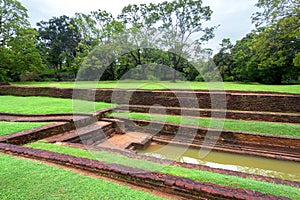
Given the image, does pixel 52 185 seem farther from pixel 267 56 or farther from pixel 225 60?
pixel 225 60

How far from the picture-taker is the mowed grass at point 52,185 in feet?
6.42

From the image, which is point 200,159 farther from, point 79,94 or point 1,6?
point 1,6

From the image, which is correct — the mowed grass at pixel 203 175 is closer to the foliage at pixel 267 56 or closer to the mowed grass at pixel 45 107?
the mowed grass at pixel 45 107

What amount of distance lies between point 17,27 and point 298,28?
1886 centimetres

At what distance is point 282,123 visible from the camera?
18.3 feet

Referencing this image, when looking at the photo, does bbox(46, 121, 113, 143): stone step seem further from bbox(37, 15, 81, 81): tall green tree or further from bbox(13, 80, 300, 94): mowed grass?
bbox(37, 15, 81, 81): tall green tree

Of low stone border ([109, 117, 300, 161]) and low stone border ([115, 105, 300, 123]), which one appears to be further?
low stone border ([115, 105, 300, 123])

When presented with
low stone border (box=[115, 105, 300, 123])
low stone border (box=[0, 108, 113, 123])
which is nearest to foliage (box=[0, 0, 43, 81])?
low stone border (box=[0, 108, 113, 123])

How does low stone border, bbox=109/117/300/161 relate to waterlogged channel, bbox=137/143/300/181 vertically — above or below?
above

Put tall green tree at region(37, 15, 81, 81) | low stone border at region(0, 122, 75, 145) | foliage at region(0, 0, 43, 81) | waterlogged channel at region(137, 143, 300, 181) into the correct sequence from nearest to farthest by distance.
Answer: low stone border at region(0, 122, 75, 145)
waterlogged channel at region(137, 143, 300, 181)
foliage at region(0, 0, 43, 81)
tall green tree at region(37, 15, 81, 81)

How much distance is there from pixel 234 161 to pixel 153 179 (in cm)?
292

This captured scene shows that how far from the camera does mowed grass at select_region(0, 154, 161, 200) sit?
196 centimetres

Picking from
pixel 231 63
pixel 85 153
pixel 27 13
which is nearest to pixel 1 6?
pixel 27 13

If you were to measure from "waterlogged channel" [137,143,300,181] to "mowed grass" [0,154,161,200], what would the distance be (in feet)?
8.66
